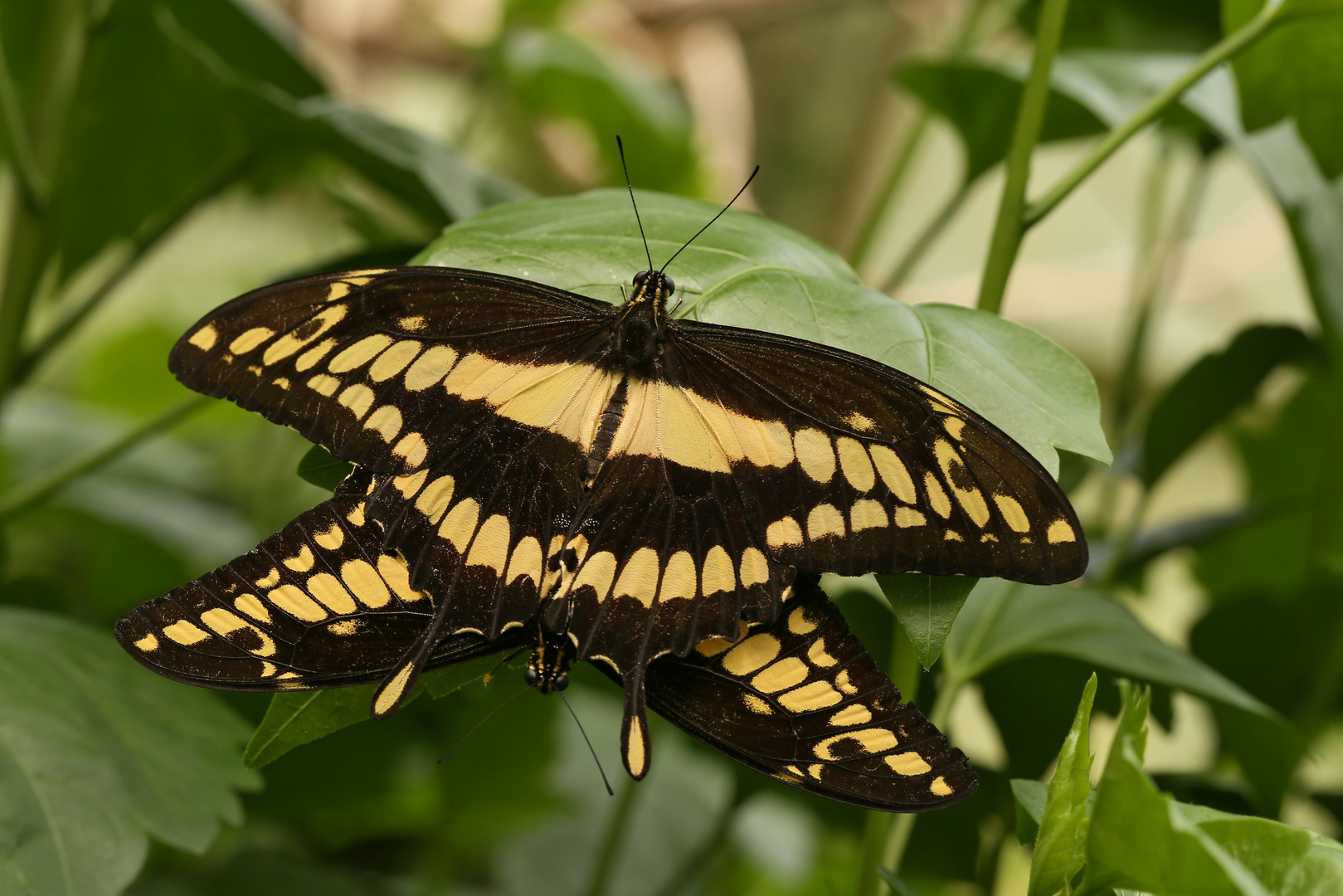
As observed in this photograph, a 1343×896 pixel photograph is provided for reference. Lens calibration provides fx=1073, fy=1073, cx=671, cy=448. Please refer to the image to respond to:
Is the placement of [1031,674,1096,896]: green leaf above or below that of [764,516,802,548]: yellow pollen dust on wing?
below

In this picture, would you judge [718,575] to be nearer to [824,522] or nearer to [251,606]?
[824,522]

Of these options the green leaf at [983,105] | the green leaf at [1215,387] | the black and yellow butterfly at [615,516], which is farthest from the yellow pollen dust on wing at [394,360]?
the green leaf at [1215,387]

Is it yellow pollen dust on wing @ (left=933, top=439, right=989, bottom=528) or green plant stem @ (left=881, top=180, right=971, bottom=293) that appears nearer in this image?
yellow pollen dust on wing @ (left=933, top=439, right=989, bottom=528)

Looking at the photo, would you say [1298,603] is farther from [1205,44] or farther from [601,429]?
[601,429]

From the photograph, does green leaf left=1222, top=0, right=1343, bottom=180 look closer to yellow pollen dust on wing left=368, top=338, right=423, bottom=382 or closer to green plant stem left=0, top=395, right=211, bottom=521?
yellow pollen dust on wing left=368, top=338, right=423, bottom=382

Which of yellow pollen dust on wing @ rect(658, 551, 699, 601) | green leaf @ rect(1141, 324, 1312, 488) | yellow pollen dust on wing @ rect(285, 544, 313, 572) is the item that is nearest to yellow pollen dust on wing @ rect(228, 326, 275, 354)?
yellow pollen dust on wing @ rect(285, 544, 313, 572)
